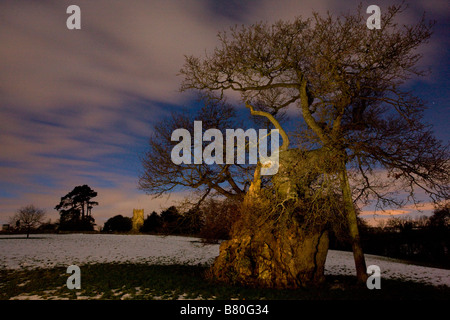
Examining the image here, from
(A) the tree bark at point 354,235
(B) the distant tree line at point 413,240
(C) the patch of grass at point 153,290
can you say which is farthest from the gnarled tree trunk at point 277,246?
(B) the distant tree line at point 413,240

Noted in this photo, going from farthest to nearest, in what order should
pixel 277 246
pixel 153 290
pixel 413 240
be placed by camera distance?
pixel 413 240, pixel 277 246, pixel 153 290

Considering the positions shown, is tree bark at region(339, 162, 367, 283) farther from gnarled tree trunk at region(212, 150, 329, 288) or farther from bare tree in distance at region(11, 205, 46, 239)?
bare tree in distance at region(11, 205, 46, 239)

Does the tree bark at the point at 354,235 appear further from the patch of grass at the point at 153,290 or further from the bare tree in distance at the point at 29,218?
the bare tree in distance at the point at 29,218

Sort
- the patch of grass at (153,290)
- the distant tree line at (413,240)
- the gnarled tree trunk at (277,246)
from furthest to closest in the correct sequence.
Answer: the distant tree line at (413,240), the gnarled tree trunk at (277,246), the patch of grass at (153,290)

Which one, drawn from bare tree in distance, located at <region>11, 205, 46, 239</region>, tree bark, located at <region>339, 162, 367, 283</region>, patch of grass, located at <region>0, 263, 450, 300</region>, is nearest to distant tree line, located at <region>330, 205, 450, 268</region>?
tree bark, located at <region>339, 162, 367, 283</region>

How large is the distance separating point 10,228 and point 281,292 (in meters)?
44.3

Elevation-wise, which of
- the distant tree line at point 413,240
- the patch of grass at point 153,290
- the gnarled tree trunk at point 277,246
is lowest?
the distant tree line at point 413,240

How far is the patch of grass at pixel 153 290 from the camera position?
9492 mm

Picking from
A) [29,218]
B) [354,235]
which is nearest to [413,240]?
[354,235]

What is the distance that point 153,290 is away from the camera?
10195 millimetres

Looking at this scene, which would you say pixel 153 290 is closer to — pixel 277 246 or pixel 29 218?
pixel 277 246

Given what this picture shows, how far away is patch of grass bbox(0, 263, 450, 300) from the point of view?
949 cm
